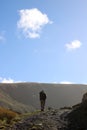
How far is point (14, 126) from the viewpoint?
106ft

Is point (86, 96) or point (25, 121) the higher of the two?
point (86, 96)

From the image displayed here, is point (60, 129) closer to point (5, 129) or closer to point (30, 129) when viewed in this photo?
point (30, 129)

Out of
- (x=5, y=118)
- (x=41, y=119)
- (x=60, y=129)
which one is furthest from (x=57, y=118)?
(x=5, y=118)

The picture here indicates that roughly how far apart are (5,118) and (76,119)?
35.7 feet

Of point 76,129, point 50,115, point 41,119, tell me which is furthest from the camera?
point 50,115

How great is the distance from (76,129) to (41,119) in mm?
4925

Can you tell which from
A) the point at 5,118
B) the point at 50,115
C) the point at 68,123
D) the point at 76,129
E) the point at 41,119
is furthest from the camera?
the point at 5,118

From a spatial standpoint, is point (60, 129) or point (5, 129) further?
point (5, 129)

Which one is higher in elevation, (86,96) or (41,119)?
(86,96)

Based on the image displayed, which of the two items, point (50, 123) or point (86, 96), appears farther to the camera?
point (86, 96)

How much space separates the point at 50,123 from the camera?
103 feet

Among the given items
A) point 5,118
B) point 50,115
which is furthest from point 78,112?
point 5,118

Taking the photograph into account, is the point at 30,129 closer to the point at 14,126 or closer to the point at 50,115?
the point at 14,126

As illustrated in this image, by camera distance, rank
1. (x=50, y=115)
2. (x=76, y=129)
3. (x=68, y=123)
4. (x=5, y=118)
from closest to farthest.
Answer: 1. (x=76, y=129)
2. (x=68, y=123)
3. (x=50, y=115)
4. (x=5, y=118)
